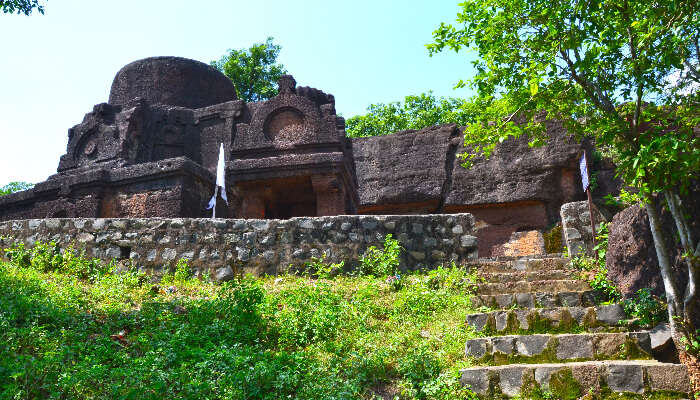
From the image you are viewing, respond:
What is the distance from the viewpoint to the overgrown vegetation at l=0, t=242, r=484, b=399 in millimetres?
3791

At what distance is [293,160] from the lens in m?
10.2

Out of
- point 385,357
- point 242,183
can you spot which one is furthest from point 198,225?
point 385,357

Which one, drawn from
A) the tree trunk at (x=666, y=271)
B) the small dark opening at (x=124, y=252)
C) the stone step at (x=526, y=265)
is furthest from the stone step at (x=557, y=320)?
the small dark opening at (x=124, y=252)

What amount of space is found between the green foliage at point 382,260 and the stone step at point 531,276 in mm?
1186

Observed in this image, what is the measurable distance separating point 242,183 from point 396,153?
19.1 feet

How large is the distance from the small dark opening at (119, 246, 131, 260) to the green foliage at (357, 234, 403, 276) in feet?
10.1

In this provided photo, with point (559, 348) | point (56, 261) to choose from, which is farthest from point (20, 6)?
point (559, 348)

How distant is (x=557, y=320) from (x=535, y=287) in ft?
3.38

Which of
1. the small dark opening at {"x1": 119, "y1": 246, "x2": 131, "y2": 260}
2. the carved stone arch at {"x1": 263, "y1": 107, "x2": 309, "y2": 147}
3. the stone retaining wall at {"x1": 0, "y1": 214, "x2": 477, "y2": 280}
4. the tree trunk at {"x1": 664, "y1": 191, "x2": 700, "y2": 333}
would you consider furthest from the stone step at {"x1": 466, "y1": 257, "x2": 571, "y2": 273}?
the carved stone arch at {"x1": 263, "y1": 107, "x2": 309, "y2": 147}

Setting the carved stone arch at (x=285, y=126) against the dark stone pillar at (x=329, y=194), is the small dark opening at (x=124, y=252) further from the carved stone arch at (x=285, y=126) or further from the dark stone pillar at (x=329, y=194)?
the carved stone arch at (x=285, y=126)

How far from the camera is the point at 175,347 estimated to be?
4.43 m

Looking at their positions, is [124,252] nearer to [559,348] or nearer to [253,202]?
[253,202]

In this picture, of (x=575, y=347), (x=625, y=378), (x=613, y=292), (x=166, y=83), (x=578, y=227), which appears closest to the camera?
(x=625, y=378)

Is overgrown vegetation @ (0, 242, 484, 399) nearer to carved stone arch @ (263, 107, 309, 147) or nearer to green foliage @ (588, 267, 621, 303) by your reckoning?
green foliage @ (588, 267, 621, 303)
